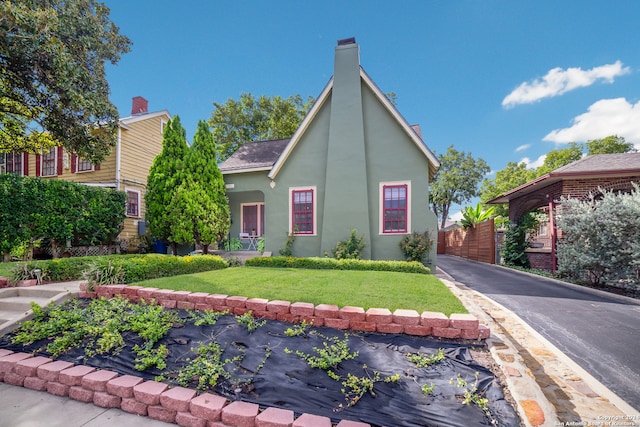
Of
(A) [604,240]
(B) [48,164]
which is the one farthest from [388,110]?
(B) [48,164]

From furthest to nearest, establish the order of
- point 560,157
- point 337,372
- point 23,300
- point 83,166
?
point 560,157, point 83,166, point 23,300, point 337,372

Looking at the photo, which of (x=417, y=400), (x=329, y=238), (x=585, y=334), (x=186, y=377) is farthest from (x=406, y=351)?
(x=329, y=238)

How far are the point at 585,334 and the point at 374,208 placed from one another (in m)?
6.35

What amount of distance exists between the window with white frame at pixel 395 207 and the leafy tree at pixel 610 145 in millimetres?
31551

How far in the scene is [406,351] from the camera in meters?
3.05

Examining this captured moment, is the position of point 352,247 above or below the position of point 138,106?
below

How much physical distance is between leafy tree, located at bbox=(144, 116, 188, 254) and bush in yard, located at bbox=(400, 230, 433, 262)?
881 cm

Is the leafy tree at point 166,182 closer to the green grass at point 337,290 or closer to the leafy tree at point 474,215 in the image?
the green grass at point 337,290

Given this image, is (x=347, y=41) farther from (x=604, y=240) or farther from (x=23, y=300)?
(x=23, y=300)

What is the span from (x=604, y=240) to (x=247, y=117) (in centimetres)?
2301

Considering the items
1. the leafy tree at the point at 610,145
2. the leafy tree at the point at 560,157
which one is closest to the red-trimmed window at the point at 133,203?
the leafy tree at the point at 560,157

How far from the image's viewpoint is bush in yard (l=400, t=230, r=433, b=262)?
9.19 meters

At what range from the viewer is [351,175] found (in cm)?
982

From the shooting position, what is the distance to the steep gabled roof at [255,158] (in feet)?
39.3
